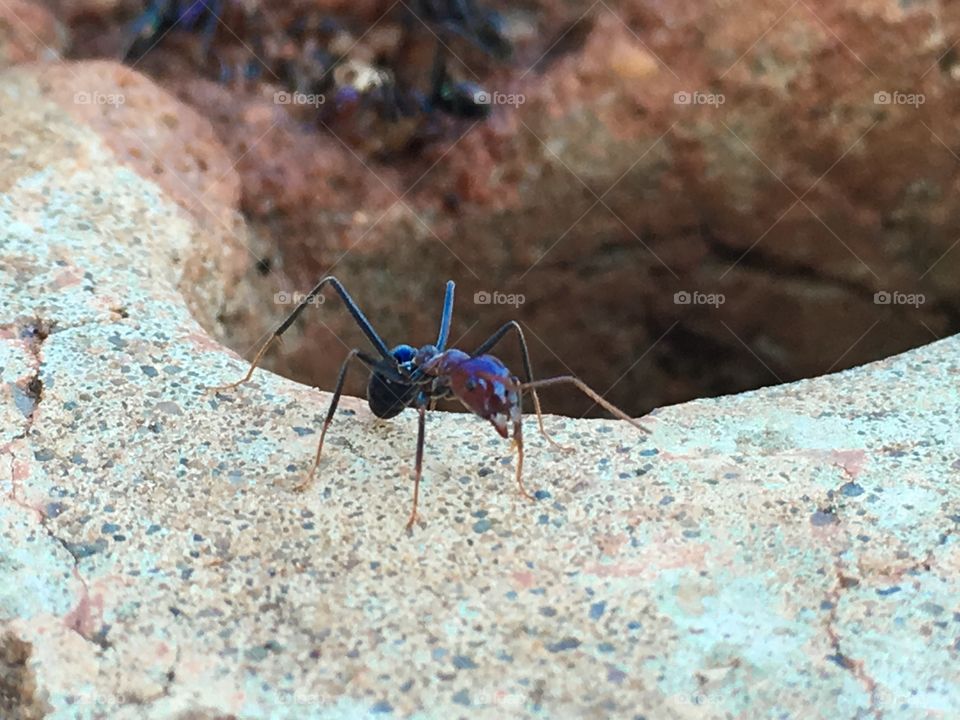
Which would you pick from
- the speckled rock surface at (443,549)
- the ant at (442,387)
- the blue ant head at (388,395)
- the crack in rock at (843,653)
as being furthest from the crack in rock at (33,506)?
the crack in rock at (843,653)

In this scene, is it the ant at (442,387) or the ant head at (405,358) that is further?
the ant head at (405,358)

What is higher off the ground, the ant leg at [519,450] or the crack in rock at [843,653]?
the ant leg at [519,450]

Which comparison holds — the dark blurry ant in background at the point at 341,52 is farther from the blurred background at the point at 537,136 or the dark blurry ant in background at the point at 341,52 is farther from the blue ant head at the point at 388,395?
the blue ant head at the point at 388,395

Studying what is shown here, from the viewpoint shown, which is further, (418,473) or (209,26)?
(209,26)

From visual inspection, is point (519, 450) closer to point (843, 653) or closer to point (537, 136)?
point (843, 653)

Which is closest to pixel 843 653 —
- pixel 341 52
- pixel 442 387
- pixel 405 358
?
pixel 442 387
